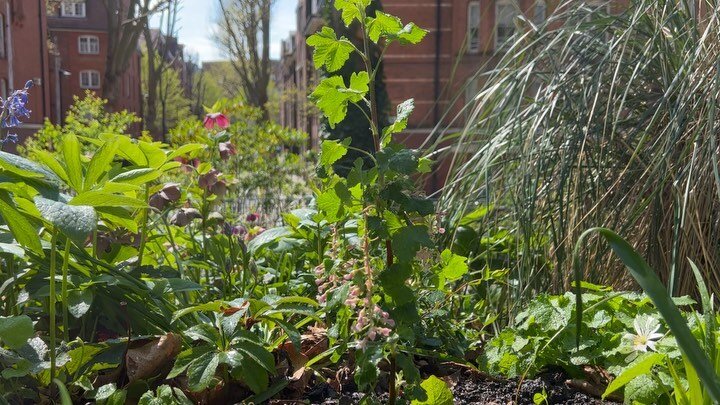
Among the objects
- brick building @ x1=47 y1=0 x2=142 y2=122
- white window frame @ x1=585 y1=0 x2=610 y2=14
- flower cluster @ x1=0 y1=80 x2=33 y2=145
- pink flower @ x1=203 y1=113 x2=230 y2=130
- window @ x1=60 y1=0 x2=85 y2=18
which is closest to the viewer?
flower cluster @ x1=0 y1=80 x2=33 y2=145

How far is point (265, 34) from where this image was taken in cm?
2391

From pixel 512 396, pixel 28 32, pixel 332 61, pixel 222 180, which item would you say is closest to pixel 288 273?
pixel 222 180

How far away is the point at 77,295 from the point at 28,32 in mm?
14833

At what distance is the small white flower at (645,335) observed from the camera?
4.24 ft

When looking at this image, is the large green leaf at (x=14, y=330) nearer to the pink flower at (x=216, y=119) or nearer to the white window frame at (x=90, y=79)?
the pink flower at (x=216, y=119)

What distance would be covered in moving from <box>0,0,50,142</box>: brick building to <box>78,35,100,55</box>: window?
1423 centimetres

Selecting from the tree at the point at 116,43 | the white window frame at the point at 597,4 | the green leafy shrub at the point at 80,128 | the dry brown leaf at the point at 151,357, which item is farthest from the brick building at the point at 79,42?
the dry brown leaf at the point at 151,357

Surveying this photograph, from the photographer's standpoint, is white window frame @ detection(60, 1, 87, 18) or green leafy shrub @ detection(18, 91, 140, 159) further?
white window frame @ detection(60, 1, 87, 18)

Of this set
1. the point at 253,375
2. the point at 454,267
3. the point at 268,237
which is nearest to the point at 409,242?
the point at 454,267

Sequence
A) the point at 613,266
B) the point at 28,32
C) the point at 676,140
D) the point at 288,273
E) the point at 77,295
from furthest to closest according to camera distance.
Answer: the point at 28,32
the point at 288,273
the point at 613,266
the point at 676,140
the point at 77,295

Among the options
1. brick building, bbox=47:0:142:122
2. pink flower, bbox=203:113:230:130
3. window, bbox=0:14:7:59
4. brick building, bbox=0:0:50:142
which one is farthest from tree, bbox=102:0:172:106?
brick building, bbox=47:0:142:122

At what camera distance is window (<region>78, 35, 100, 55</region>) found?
102 feet

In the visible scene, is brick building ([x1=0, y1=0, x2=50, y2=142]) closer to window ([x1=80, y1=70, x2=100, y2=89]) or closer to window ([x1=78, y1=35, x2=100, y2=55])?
window ([x1=78, y1=35, x2=100, y2=55])

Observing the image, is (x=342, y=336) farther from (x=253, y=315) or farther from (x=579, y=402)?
(x=579, y=402)
